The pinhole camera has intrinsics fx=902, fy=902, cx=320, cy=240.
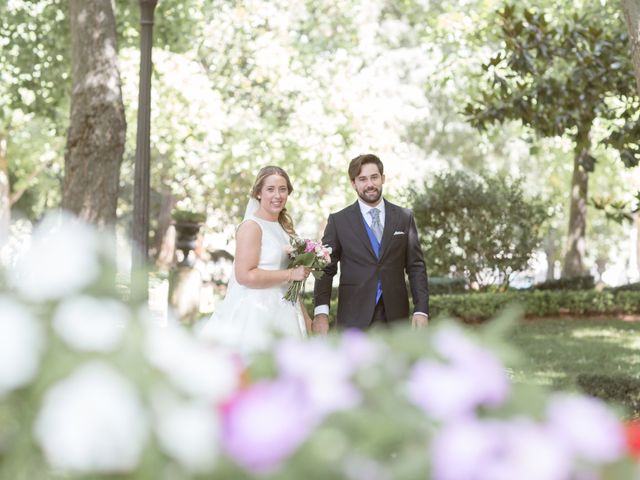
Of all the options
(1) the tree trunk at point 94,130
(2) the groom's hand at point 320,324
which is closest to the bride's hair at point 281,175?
(2) the groom's hand at point 320,324

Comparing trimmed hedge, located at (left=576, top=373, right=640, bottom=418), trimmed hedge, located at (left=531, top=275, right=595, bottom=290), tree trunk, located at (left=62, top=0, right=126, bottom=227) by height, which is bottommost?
trimmed hedge, located at (left=576, top=373, right=640, bottom=418)

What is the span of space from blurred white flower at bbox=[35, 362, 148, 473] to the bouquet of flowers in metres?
5.80

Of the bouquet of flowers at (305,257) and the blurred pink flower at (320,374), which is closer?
the blurred pink flower at (320,374)

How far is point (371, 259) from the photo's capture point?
7.22 metres

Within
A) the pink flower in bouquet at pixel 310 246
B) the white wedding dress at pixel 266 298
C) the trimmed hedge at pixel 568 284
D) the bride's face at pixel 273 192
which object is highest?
the bride's face at pixel 273 192

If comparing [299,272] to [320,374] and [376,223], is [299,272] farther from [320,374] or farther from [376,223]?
[320,374]

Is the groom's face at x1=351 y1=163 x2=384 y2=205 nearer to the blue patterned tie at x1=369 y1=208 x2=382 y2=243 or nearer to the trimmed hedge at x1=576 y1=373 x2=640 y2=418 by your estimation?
the blue patterned tie at x1=369 y1=208 x2=382 y2=243

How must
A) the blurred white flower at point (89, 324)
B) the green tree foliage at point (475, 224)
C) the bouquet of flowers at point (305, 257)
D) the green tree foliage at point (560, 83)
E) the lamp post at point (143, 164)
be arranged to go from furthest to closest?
the green tree foliage at point (475, 224) < the lamp post at point (143, 164) < the green tree foliage at point (560, 83) < the bouquet of flowers at point (305, 257) < the blurred white flower at point (89, 324)

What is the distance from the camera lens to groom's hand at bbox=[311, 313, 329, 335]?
22.4 ft

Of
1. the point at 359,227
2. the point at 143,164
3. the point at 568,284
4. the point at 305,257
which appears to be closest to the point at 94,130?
the point at 143,164

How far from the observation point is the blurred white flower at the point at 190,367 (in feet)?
3.26

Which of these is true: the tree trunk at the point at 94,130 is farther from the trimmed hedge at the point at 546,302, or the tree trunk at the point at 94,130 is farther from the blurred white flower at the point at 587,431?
the blurred white flower at the point at 587,431

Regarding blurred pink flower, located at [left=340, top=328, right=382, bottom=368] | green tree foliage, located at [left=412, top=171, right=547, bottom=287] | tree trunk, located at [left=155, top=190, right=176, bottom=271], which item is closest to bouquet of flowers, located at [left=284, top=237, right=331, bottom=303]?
blurred pink flower, located at [left=340, top=328, right=382, bottom=368]

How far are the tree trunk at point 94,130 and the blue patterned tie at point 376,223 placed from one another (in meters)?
5.49
